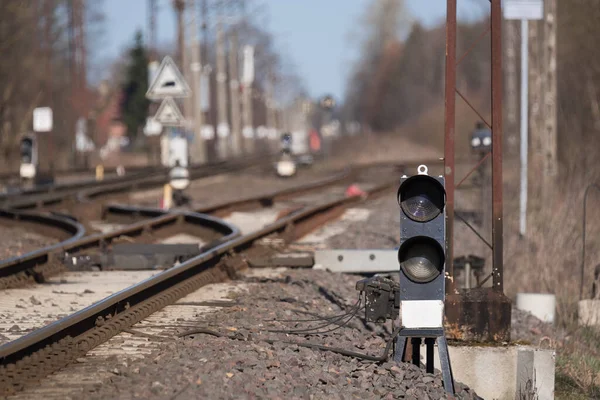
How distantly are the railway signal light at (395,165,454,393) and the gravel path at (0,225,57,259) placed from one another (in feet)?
26.0

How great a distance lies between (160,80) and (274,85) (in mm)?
84851

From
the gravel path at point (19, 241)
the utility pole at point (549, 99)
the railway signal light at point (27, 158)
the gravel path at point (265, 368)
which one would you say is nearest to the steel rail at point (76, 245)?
the gravel path at point (19, 241)

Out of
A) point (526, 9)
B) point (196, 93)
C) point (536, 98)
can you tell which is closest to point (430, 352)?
A: point (526, 9)

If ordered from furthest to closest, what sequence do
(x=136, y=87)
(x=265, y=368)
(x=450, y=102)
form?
(x=136, y=87) < (x=450, y=102) < (x=265, y=368)

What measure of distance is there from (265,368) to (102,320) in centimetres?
176

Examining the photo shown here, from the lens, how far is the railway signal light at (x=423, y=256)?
23.1 ft

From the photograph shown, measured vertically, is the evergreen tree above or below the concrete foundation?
above

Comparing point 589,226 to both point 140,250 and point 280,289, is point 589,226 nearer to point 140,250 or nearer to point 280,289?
point 140,250

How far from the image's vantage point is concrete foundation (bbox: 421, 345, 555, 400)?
331 inches

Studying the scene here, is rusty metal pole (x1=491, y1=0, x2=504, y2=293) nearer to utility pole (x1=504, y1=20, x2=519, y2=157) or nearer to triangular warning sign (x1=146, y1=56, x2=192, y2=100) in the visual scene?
triangular warning sign (x1=146, y1=56, x2=192, y2=100)

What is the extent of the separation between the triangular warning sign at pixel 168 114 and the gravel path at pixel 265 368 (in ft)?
42.4

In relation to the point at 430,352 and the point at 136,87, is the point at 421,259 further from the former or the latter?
the point at 136,87

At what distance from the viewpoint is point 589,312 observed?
12.8 m

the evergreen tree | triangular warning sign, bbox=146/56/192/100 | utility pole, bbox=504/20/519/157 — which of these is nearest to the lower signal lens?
triangular warning sign, bbox=146/56/192/100
